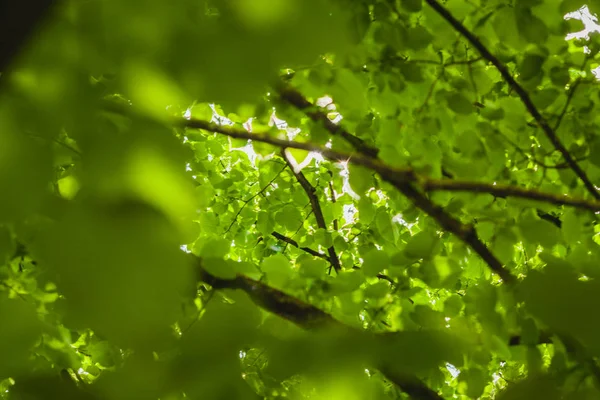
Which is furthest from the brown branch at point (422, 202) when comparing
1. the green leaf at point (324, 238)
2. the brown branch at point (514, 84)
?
the green leaf at point (324, 238)

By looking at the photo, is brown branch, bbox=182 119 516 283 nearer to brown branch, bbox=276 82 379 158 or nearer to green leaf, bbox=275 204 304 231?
brown branch, bbox=276 82 379 158

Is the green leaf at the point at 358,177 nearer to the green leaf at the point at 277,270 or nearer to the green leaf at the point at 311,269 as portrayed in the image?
the green leaf at the point at 311,269

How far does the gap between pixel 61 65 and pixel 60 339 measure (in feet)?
3.27

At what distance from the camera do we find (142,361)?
34.2 inches

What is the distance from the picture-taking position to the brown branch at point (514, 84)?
1804 millimetres

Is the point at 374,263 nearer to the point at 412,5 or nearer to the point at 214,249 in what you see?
the point at 214,249

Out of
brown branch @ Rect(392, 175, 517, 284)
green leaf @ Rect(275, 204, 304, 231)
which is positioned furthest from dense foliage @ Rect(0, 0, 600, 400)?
green leaf @ Rect(275, 204, 304, 231)

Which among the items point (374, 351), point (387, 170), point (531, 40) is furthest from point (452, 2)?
point (374, 351)

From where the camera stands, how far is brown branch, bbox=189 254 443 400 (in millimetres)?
1168

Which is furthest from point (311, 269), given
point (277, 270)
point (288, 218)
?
point (288, 218)

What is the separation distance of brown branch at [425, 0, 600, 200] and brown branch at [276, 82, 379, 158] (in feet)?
2.30

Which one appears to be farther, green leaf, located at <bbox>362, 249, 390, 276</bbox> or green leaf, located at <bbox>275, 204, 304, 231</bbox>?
green leaf, located at <bbox>275, 204, 304, 231</bbox>

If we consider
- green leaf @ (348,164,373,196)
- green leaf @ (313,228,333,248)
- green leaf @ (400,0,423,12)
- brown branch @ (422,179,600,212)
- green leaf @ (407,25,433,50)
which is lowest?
brown branch @ (422,179,600,212)

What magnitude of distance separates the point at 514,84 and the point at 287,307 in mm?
1368
